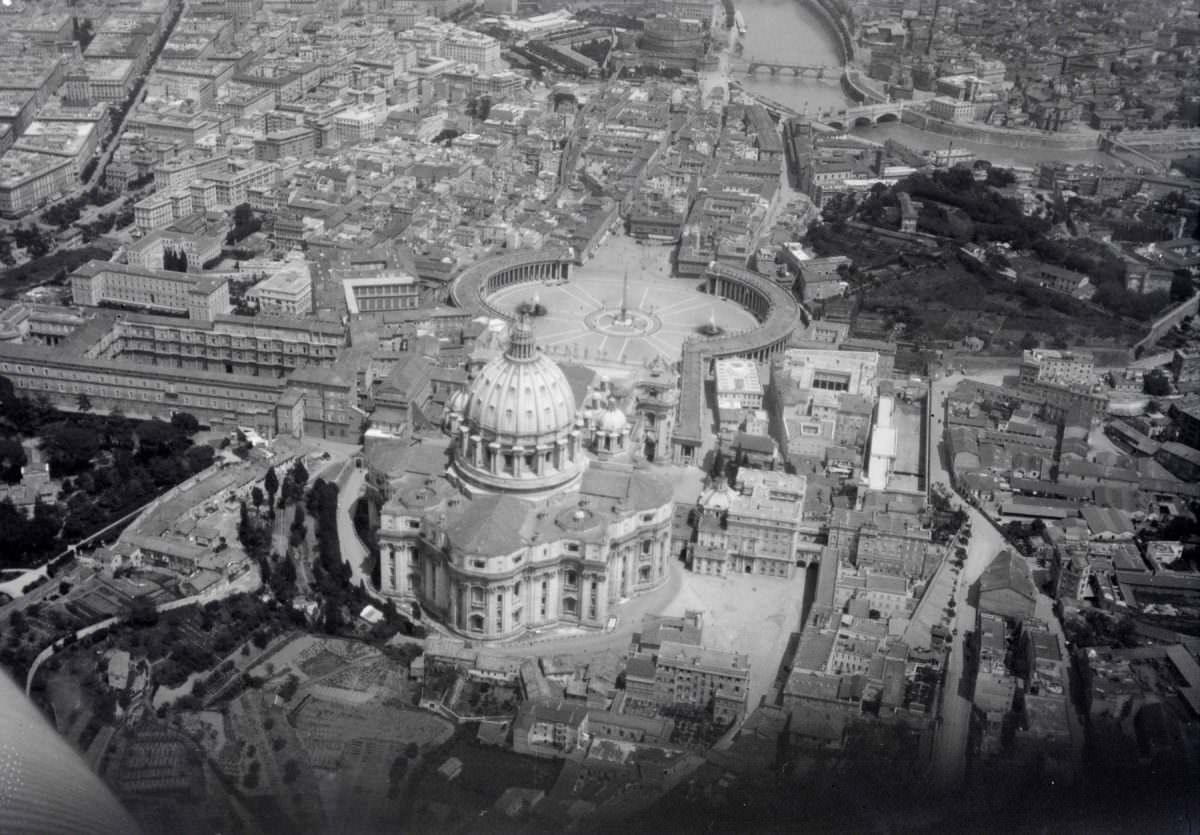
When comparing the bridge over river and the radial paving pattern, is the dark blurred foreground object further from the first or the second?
the bridge over river

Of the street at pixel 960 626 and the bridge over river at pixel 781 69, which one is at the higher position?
the bridge over river at pixel 781 69

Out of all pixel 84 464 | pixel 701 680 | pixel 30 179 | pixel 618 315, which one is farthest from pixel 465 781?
pixel 30 179

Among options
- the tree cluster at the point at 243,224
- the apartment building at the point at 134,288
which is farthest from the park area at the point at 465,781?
the tree cluster at the point at 243,224

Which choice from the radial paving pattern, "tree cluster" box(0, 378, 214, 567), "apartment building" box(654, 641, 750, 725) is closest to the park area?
"apartment building" box(654, 641, 750, 725)

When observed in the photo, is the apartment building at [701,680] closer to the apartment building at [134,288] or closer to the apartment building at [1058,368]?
the apartment building at [1058,368]

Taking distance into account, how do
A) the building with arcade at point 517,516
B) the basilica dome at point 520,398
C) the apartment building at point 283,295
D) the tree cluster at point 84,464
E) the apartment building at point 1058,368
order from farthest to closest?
the apartment building at point 283,295 → the apartment building at point 1058,368 → the basilica dome at point 520,398 → the tree cluster at point 84,464 → the building with arcade at point 517,516

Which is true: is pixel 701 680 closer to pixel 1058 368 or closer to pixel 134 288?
pixel 1058 368

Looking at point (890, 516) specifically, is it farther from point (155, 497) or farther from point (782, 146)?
point (782, 146)
